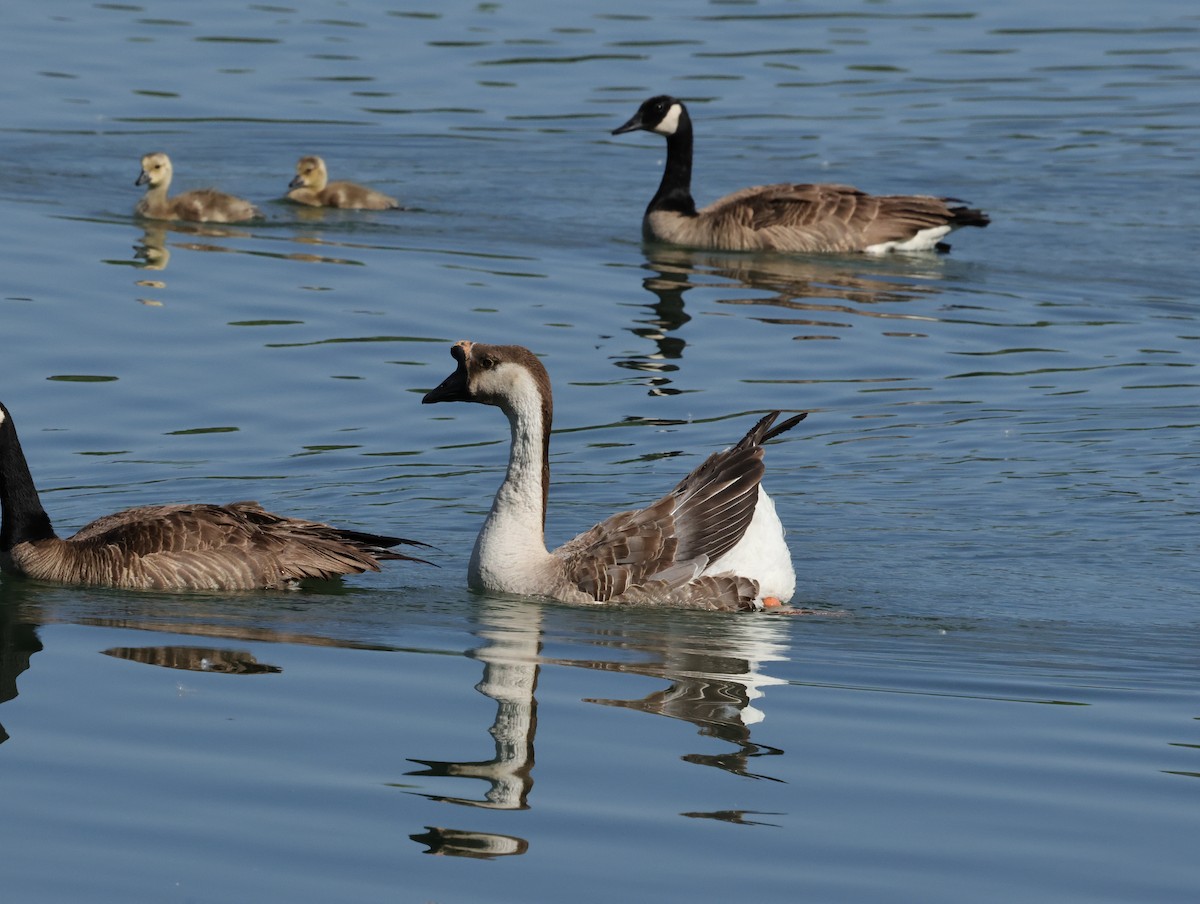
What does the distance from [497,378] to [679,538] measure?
1288 mm

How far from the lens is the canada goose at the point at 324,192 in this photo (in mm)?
21812

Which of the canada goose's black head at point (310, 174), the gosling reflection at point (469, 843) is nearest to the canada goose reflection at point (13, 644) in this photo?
the gosling reflection at point (469, 843)

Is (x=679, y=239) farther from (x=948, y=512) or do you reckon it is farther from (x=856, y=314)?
(x=948, y=512)

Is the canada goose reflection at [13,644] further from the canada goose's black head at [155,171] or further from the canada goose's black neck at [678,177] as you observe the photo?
the canada goose's black neck at [678,177]

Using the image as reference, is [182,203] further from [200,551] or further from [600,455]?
[200,551]

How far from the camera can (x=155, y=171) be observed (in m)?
21.4

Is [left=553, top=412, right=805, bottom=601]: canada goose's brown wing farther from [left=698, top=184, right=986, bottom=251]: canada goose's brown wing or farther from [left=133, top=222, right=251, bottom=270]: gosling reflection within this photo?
[left=698, top=184, right=986, bottom=251]: canada goose's brown wing

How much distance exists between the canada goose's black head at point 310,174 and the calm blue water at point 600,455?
457 millimetres

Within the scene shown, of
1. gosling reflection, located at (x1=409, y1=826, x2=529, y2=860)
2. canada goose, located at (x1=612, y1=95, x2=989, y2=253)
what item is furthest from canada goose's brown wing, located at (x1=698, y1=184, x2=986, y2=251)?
gosling reflection, located at (x1=409, y1=826, x2=529, y2=860)

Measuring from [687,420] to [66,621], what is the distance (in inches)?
226

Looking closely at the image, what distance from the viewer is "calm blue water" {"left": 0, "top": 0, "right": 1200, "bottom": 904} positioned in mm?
7141

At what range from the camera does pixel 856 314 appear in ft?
61.0

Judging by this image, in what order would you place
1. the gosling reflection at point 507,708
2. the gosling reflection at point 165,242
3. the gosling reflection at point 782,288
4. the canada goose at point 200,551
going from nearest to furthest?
the gosling reflection at point 507,708 < the canada goose at point 200,551 < the gosling reflection at point 782,288 < the gosling reflection at point 165,242

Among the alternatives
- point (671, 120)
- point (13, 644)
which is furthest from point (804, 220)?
point (13, 644)
